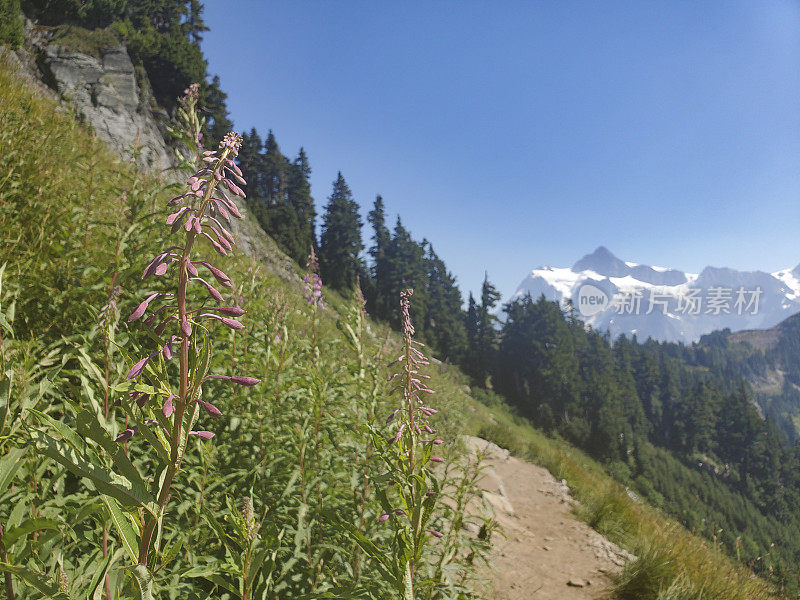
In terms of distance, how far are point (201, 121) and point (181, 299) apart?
3.35 metres

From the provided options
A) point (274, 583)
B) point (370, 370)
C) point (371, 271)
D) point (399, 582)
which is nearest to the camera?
point (399, 582)

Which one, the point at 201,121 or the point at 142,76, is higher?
the point at 142,76

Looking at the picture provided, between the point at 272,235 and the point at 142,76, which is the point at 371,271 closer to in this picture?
the point at 272,235

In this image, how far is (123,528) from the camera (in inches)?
32.0

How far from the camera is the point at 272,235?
149ft

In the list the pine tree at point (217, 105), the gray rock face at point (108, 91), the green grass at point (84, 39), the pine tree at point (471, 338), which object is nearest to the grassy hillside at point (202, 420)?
the gray rock face at point (108, 91)

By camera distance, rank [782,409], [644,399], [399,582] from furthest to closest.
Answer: [782,409] → [644,399] → [399,582]

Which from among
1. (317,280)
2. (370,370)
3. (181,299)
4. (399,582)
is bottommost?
(399,582)

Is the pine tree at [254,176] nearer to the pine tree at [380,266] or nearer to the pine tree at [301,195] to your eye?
the pine tree at [301,195]

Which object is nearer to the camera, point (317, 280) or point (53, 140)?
point (53, 140)

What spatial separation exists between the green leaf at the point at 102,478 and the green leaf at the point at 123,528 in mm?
63

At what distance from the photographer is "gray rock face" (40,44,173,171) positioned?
22.5m

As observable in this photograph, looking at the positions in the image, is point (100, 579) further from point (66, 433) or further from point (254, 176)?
point (254, 176)

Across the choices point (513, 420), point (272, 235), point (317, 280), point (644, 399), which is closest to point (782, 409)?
point (644, 399)
